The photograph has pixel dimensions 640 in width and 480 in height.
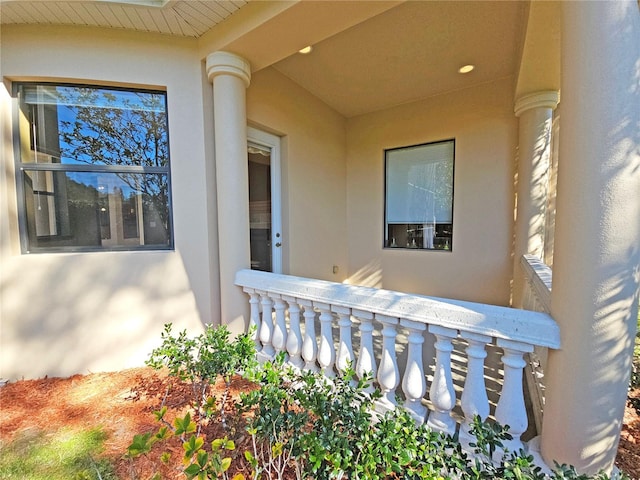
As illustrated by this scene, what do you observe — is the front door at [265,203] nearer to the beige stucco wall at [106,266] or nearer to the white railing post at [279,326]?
the beige stucco wall at [106,266]

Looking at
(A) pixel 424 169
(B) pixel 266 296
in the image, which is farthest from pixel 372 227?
Answer: (B) pixel 266 296

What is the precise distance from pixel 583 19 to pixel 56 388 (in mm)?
3886

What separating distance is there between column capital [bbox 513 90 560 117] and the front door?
2741mm

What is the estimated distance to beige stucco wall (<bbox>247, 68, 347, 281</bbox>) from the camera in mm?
3227

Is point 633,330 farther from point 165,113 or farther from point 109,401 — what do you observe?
point 165,113

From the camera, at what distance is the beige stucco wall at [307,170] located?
10.6ft

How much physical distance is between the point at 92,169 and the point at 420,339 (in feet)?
9.33

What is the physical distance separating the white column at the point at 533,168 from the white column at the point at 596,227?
211 centimetres

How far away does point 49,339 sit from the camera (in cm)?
230

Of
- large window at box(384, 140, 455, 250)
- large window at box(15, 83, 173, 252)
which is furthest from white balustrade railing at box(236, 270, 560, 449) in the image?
large window at box(384, 140, 455, 250)

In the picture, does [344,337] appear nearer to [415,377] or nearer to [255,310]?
[415,377]

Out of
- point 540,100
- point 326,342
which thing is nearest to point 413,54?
point 540,100

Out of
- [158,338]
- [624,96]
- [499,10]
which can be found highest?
[499,10]

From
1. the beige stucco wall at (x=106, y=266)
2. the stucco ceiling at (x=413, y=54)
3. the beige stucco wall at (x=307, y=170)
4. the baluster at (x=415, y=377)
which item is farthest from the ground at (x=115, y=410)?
the stucco ceiling at (x=413, y=54)
